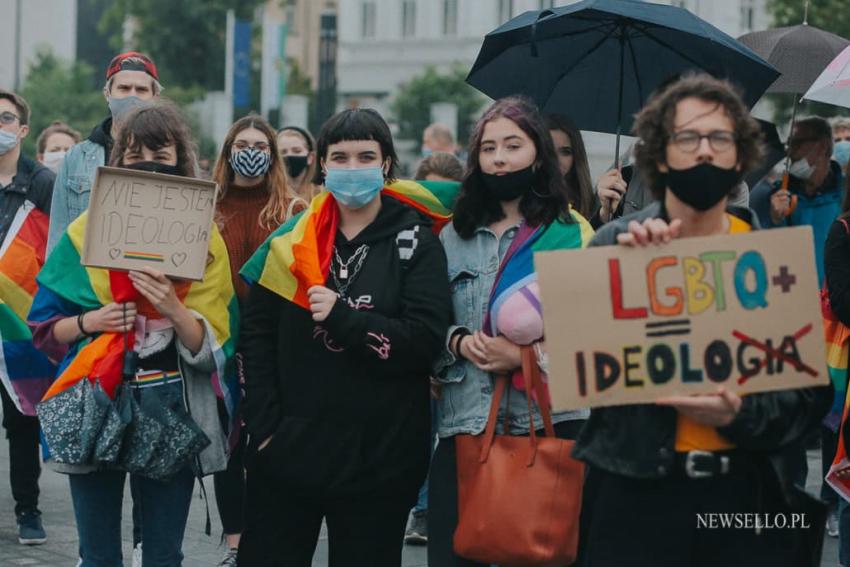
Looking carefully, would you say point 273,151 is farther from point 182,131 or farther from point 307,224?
point 307,224

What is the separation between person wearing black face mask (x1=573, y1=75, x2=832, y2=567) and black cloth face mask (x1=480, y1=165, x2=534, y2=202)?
1000 mm

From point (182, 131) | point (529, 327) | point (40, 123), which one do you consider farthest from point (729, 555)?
point (40, 123)

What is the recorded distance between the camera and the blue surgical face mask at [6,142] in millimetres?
7871

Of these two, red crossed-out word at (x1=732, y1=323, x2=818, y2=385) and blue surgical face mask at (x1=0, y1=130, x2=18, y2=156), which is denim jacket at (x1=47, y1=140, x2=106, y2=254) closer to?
blue surgical face mask at (x1=0, y1=130, x2=18, y2=156)

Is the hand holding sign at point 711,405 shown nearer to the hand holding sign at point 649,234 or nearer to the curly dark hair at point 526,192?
the hand holding sign at point 649,234

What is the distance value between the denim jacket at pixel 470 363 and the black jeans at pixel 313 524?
328 mm

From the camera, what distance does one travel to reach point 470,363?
5.23 metres

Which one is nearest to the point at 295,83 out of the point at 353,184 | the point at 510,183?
the point at 353,184

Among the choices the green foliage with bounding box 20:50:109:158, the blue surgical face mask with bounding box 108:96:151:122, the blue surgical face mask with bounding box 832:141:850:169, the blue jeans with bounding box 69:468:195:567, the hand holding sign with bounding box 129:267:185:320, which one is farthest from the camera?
the green foliage with bounding box 20:50:109:158

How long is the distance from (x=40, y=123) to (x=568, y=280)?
51628mm

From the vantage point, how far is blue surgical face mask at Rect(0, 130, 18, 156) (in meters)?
7.87

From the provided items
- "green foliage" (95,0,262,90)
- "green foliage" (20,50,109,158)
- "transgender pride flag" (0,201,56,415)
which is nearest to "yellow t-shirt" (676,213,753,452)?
"transgender pride flag" (0,201,56,415)

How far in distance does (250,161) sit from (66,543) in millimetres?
2395

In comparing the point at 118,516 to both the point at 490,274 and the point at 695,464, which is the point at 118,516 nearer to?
Result: the point at 490,274
